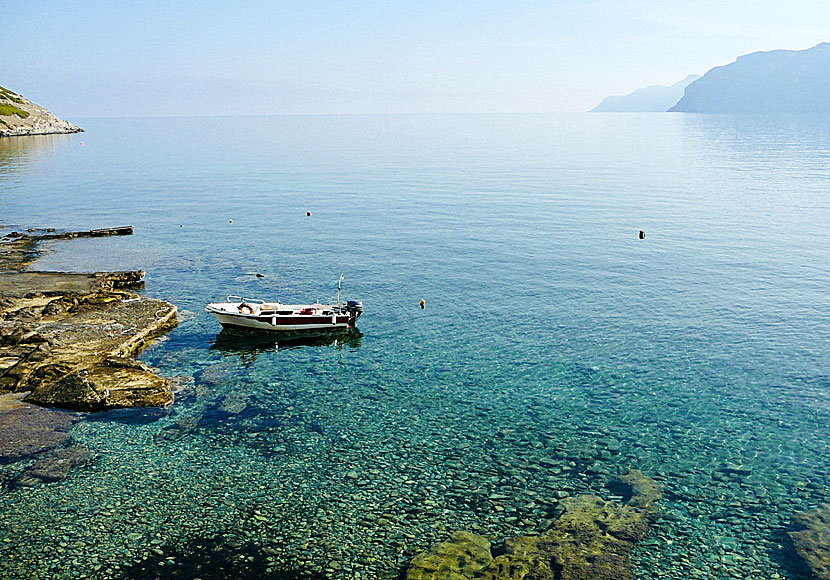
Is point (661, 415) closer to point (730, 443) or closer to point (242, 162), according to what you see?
point (730, 443)

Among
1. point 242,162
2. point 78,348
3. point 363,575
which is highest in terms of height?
point 242,162

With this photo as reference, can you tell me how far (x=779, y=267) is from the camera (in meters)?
56.9

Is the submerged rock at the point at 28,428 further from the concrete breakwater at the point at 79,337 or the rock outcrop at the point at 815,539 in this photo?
the rock outcrop at the point at 815,539

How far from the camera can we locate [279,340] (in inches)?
1681

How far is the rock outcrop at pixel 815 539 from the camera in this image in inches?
842

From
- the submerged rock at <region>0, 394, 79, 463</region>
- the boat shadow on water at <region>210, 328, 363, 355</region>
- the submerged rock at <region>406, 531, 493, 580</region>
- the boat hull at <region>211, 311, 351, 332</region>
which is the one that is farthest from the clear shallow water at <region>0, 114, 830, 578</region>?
the boat hull at <region>211, 311, 351, 332</region>

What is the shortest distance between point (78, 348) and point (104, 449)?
36.8ft

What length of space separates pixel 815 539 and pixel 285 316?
3052cm

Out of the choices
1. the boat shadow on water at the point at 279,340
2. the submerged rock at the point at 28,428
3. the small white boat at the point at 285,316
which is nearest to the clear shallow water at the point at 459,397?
the boat shadow on water at the point at 279,340

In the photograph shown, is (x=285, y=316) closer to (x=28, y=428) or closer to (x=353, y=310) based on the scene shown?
(x=353, y=310)

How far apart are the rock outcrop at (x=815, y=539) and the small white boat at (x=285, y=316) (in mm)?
27745

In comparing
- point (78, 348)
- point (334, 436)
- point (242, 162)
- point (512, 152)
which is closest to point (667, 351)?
point (334, 436)

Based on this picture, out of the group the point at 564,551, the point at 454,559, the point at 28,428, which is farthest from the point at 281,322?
the point at 564,551

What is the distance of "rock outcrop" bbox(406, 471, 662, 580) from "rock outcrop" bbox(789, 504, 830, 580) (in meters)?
4.76
